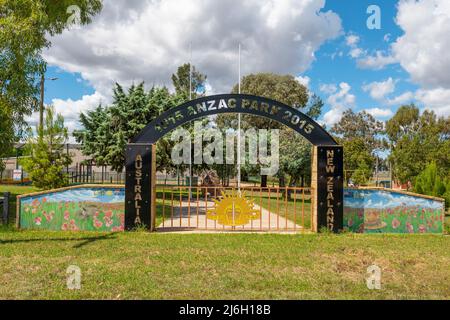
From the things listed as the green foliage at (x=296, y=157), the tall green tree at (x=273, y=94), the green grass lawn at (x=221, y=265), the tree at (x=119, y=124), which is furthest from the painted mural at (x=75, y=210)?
the tall green tree at (x=273, y=94)

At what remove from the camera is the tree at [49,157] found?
48.3 ft

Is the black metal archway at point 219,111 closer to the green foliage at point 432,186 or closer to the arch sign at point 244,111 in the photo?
the arch sign at point 244,111

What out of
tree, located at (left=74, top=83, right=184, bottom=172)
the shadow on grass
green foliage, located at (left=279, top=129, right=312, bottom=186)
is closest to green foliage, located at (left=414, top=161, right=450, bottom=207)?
green foliage, located at (left=279, top=129, right=312, bottom=186)

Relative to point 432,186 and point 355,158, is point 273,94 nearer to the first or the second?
point 355,158

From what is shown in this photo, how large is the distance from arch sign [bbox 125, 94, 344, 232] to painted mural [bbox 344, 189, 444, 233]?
0.54 metres

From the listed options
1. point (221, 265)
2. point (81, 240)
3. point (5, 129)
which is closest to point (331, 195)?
point (221, 265)

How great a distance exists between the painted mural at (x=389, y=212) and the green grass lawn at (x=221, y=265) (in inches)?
21.1

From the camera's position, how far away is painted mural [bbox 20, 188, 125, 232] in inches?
359

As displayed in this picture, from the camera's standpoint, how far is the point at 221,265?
6090mm

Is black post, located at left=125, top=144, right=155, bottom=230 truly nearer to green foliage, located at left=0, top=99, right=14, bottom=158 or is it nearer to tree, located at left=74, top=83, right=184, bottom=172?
green foliage, located at left=0, top=99, right=14, bottom=158

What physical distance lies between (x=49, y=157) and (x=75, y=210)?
7708mm
